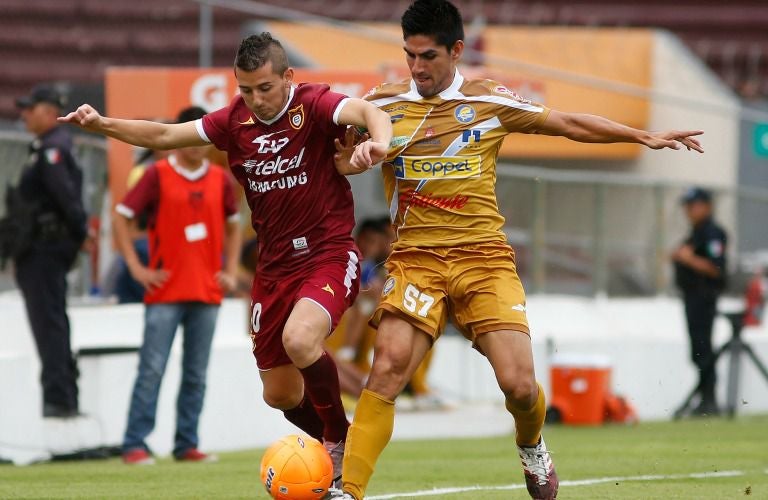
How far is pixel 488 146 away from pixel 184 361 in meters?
3.75

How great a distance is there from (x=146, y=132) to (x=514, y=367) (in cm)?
210

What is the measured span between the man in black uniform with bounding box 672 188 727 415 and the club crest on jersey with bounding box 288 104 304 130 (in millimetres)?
9064

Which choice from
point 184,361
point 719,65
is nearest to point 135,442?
point 184,361

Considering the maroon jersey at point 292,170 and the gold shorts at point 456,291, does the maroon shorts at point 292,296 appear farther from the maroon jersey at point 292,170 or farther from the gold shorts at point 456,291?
the gold shorts at point 456,291

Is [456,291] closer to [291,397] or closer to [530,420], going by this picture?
[530,420]

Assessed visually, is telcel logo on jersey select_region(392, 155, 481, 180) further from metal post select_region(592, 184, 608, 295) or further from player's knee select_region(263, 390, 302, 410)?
metal post select_region(592, 184, 608, 295)

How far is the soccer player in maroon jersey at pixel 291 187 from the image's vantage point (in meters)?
7.39

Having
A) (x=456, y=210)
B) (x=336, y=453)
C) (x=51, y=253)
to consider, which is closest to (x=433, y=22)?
(x=456, y=210)

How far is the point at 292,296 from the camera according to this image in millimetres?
7645

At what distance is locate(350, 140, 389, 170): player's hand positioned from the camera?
6762 millimetres

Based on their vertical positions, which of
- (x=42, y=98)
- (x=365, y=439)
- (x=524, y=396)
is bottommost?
(x=365, y=439)

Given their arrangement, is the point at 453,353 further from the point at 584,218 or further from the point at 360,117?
the point at 360,117

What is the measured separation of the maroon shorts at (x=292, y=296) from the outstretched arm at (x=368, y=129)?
530mm

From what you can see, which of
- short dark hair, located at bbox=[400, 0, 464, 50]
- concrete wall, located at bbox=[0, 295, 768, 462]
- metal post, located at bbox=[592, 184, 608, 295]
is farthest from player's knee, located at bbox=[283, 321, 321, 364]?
metal post, located at bbox=[592, 184, 608, 295]
